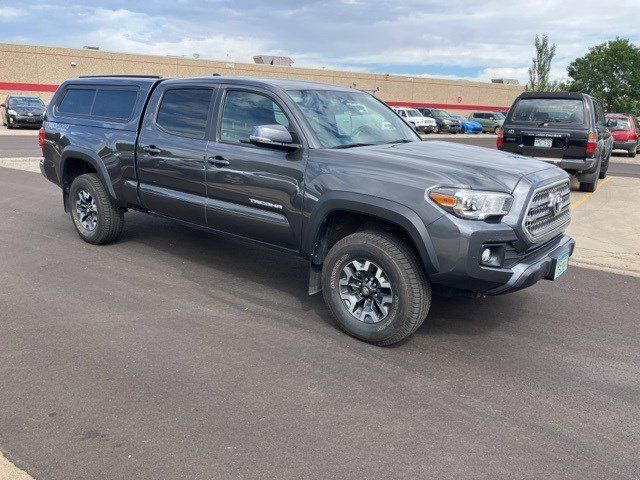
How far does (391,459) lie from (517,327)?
224 centimetres

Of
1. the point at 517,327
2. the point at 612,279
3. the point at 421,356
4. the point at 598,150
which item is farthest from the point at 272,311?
the point at 598,150

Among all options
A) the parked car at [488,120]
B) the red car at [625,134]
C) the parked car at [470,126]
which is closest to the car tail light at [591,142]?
the red car at [625,134]

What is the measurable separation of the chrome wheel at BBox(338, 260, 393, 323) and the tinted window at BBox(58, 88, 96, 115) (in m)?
4.12

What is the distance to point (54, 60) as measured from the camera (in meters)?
39.1

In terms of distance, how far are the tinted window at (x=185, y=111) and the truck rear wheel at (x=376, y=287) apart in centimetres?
196

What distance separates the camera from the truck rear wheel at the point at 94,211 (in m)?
6.52

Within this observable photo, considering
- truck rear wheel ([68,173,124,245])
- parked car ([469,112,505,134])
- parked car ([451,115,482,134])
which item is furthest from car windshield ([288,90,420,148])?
parked car ([469,112,505,134])

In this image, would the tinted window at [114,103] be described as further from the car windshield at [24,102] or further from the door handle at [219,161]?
the car windshield at [24,102]

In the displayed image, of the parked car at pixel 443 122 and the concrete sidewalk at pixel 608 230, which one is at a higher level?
the parked car at pixel 443 122

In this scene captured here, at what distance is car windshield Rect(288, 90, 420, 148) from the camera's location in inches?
188

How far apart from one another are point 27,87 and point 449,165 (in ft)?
135

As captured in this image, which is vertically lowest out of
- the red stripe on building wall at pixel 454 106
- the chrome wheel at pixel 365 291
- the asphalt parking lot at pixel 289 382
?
the asphalt parking lot at pixel 289 382

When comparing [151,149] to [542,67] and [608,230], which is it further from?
[542,67]

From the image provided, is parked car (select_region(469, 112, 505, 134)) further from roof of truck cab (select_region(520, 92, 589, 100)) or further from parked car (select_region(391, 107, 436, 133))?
roof of truck cab (select_region(520, 92, 589, 100))
